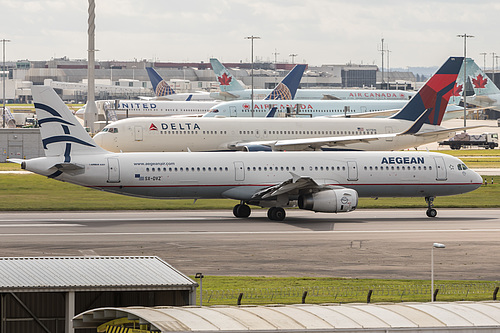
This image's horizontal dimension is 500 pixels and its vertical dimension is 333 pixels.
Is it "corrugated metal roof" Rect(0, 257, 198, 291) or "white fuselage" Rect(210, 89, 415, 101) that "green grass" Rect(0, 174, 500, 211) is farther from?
"white fuselage" Rect(210, 89, 415, 101)

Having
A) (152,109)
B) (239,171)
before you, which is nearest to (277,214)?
(239,171)

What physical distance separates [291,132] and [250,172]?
2481cm

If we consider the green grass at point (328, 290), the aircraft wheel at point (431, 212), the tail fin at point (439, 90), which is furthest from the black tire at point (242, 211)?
the tail fin at point (439, 90)

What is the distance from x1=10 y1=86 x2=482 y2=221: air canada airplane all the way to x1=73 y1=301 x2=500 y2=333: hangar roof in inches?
1088

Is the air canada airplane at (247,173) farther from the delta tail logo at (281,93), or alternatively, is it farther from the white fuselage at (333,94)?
the white fuselage at (333,94)

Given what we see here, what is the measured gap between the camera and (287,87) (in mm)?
129875

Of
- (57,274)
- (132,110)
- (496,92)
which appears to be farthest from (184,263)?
(496,92)

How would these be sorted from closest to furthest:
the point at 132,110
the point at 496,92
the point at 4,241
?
1. the point at 4,241
2. the point at 132,110
3. the point at 496,92

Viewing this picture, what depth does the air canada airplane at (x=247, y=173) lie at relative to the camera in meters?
45.2

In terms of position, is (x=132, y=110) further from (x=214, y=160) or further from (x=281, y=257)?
(x=281, y=257)

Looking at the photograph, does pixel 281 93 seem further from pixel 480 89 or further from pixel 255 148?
pixel 480 89

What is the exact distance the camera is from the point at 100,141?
6812 centimetres

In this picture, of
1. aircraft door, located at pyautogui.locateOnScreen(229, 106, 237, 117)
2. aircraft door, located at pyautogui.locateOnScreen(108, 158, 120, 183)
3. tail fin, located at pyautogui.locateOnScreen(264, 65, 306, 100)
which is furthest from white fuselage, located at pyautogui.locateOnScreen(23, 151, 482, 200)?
tail fin, located at pyautogui.locateOnScreen(264, 65, 306, 100)

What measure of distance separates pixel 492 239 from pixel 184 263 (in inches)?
600
